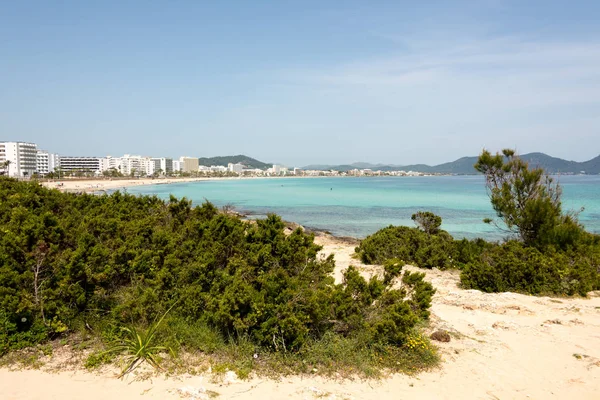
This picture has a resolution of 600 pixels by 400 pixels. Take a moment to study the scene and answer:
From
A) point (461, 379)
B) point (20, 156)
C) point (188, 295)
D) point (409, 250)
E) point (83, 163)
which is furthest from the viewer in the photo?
point (83, 163)

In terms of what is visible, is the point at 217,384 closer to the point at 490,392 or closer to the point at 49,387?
→ the point at 49,387

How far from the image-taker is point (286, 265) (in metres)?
5.94

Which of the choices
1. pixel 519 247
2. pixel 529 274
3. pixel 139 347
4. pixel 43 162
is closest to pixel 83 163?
pixel 43 162

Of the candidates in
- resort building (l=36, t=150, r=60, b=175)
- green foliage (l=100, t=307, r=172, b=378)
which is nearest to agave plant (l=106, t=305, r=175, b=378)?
green foliage (l=100, t=307, r=172, b=378)

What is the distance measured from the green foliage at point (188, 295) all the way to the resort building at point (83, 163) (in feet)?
574

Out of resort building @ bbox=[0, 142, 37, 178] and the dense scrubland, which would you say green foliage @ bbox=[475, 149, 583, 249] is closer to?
the dense scrubland

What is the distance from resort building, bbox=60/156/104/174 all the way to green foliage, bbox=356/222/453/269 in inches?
6757

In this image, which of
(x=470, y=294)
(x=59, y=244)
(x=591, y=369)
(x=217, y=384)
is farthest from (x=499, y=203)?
(x=59, y=244)

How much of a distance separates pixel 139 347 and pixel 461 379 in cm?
388

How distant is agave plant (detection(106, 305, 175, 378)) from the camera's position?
452 cm

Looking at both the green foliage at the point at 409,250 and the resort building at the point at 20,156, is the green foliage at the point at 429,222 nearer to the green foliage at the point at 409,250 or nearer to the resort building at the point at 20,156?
the green foliage at the point at 409,250

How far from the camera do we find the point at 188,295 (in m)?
5.16

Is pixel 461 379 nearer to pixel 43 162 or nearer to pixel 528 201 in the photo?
pixel 528 201

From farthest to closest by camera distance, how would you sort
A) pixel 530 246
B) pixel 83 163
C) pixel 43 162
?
pixel 83 163 → pixel 43 162 → pixel 530 246
